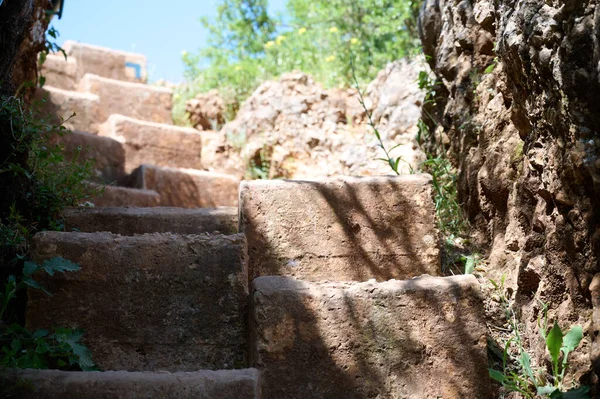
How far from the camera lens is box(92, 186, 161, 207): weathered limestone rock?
3812mm

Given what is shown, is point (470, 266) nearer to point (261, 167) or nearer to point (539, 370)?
point (539, 370)

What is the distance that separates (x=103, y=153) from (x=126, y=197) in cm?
75

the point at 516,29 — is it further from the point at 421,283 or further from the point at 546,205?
the point at 421,283

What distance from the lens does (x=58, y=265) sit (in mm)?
2139

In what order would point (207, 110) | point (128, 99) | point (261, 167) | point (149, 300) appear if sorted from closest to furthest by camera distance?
point (149, 300), point (261, 167), point (128, 99), point (207, 110)

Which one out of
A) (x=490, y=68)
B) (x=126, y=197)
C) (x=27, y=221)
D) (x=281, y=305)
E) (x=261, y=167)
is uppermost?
(x=261, y=167)

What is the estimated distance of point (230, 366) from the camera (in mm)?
2180

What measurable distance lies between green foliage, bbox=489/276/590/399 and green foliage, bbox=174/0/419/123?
3334 mm

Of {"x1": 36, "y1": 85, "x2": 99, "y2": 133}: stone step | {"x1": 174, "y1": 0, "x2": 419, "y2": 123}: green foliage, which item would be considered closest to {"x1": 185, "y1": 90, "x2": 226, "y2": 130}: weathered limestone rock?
{"x1": 174, "y1": 0, "x2": 419, "y2": 123}: green foliage

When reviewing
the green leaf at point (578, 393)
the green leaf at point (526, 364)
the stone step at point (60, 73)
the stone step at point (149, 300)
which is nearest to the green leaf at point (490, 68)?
the green leaf at point (526, 364)

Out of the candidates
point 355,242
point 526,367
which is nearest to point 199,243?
point 355,242

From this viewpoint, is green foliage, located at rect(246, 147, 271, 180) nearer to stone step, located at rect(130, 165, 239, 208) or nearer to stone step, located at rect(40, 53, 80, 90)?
stone step, located at rect(130, 165, 239, 208)

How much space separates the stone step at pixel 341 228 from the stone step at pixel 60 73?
376cm

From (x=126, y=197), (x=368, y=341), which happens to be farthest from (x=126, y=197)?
(x=368, y=341)
